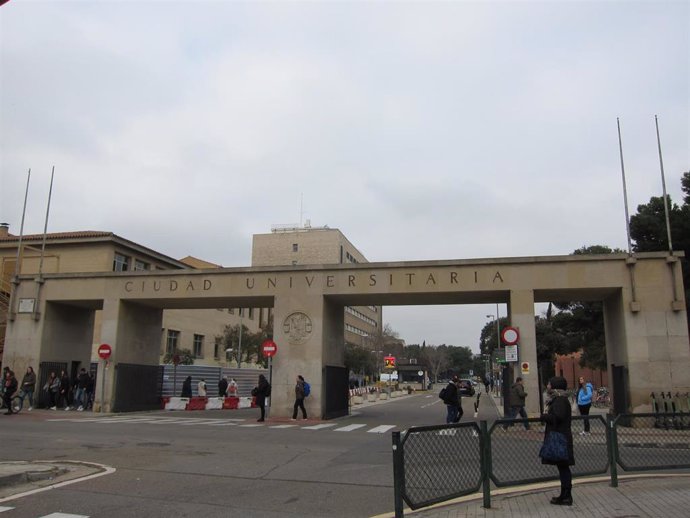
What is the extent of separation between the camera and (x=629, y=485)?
8953 mm

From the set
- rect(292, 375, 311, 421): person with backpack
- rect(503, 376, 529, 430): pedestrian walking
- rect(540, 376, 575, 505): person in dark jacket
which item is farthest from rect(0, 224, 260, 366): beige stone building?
rect(540, 376, 575, 505): person in dark jacket

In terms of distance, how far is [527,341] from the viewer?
835 inches

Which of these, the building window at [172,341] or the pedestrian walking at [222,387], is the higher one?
the building window at [172,341]

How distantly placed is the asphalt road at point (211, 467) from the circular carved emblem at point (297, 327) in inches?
185

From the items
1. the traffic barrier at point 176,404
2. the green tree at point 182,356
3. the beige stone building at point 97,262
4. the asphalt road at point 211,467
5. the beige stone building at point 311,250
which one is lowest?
the asphalt road at point 211,467

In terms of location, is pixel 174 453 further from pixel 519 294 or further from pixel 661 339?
pixel 661 339

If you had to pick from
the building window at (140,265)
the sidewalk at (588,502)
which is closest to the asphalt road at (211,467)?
the sidewalk at (588,502)

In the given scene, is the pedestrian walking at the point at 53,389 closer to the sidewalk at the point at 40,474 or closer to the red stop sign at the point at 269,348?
the red stop sign at the point at 269,348

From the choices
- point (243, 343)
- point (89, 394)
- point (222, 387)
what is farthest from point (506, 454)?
point (243, 343)

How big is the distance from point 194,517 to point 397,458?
266cm

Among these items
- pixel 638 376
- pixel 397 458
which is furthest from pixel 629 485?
pixel 638 376

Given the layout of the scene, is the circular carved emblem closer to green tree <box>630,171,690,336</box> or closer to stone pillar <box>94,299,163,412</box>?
stone pillar <box>94,299,163,412</box>

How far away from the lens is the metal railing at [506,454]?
7.11m

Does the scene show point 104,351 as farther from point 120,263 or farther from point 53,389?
point 120,263
